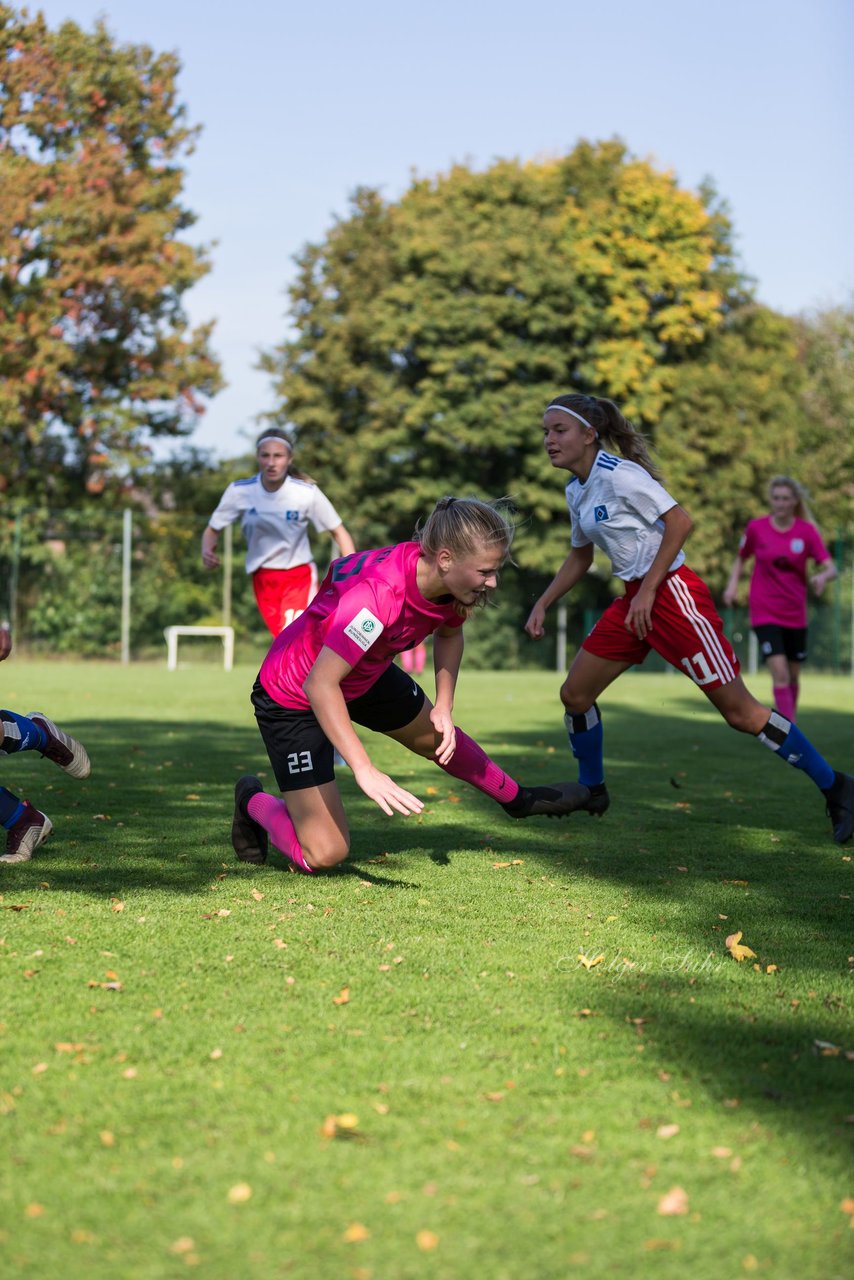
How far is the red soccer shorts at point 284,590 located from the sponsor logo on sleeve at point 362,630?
15.7 feet

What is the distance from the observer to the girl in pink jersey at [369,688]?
4766 mm

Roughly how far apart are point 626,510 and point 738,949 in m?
2.54

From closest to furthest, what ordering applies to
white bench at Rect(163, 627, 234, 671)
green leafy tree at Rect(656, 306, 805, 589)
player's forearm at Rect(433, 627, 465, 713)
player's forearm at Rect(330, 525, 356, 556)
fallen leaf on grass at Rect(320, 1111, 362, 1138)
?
fallen leaf on grass at Rect(320, 1111, 362, 1138)
player's forearm at Rect(433, 627, 465, 713)
player's forearm at Rect(330, 525, 356, 556)
white bench at Rect(163, 627, 234, 671)
green leafy tree at Rect(656, 306, 805, 589)

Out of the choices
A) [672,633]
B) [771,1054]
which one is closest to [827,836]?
[672,633]

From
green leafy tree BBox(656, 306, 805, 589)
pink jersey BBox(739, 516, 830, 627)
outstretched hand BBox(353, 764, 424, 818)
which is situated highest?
green leafy tree BBox(656, 306, 805, 589)

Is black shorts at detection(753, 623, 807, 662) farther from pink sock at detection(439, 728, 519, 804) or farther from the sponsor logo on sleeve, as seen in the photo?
the sponsor logo on sleeve

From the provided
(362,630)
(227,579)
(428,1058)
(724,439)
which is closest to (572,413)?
(362,630)

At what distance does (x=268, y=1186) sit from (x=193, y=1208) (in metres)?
0.16

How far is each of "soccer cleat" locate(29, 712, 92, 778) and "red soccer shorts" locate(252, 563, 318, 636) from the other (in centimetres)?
353

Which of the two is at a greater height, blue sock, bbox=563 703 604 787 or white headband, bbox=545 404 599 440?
white headband, bbox=545 404 599 440

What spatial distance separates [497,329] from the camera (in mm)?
35875

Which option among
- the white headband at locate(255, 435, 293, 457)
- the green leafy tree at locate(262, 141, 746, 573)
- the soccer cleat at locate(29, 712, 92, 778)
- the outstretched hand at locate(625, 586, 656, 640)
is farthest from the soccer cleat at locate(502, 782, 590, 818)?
the green leafy tree at locate(262, 141, 746, 573)

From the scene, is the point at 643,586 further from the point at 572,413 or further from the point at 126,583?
the point at 126,583

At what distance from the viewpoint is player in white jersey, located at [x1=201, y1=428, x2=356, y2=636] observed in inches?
376
